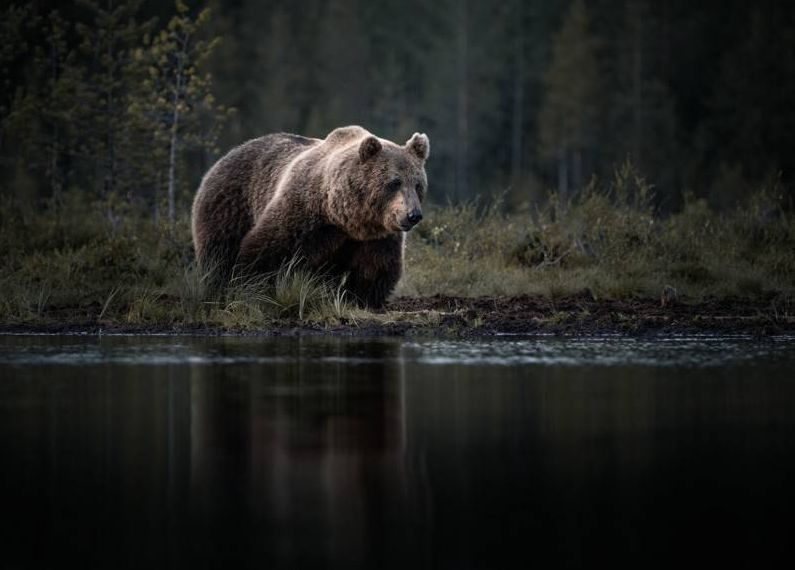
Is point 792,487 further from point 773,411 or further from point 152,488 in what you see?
point 152,488

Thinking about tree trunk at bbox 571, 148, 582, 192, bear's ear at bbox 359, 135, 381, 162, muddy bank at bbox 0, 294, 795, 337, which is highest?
tree trunk at bbox 571, 148, 582, 192

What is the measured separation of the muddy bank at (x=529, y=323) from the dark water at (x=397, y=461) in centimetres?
174

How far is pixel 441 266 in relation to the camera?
50.9 ft

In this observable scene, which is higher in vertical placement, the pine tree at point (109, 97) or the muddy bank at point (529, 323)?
the pine tree at point (109, 97)

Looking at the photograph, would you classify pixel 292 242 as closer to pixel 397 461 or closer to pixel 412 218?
pixel 412 218

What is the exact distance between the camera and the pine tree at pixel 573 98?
199ft

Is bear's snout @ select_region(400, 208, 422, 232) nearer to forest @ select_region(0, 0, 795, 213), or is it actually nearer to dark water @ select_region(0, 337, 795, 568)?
dark water @ select_region(0, 337, 795, 568)

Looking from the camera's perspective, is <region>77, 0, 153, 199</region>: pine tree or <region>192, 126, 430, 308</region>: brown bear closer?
<region>192, 126, 430, 308</region>: brown bear

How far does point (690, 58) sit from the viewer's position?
65000mm

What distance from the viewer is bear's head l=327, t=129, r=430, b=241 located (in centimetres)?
1140

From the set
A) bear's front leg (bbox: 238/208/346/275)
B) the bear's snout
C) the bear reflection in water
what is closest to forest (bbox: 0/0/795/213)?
bear's front leg (bbox: 238/208/346/275)

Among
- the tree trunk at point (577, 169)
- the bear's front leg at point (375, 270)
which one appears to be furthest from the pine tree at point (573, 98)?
the bear's front leg at point (375, 270)

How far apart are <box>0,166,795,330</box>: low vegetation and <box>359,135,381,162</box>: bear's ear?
122 centimetres

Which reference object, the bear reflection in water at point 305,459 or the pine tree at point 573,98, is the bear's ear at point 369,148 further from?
the pine tree at point 573,98
